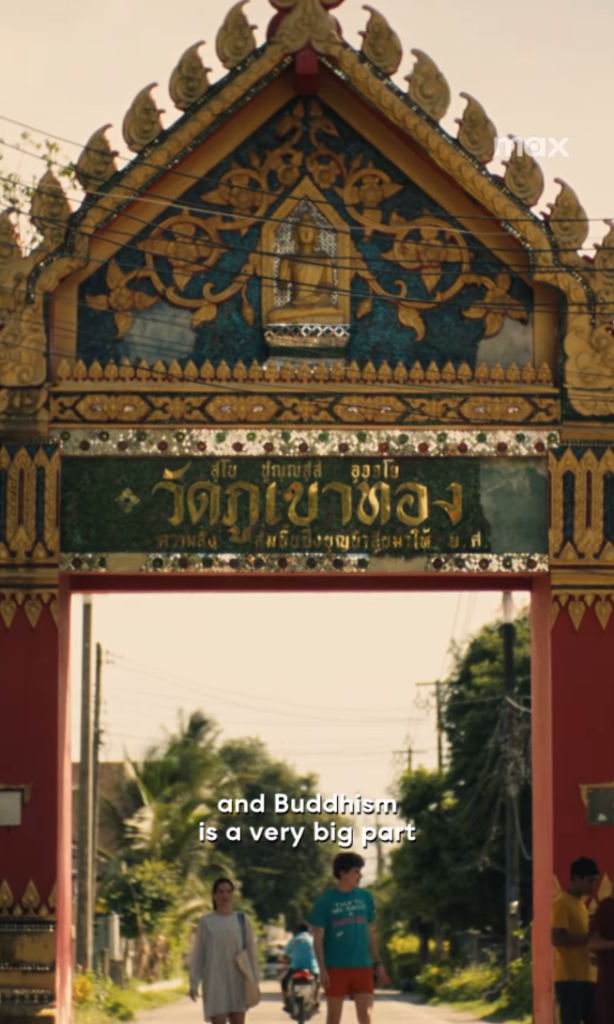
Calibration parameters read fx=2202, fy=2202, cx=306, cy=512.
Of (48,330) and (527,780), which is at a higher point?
(48,330)

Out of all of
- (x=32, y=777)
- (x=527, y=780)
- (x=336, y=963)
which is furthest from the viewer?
(x=527, y=780)

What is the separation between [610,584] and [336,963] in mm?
4869

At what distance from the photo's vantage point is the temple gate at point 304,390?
19.0 m

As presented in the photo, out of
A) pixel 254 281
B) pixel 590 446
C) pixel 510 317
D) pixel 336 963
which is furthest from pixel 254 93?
pixel 336 963

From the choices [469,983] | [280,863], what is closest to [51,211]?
[469,983]

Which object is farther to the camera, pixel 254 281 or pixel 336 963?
pixel 254 281

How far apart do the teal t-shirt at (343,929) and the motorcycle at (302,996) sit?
10.5m

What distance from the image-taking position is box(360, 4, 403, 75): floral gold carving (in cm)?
1930

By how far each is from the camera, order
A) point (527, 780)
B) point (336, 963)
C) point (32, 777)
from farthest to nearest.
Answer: point (527, 780) → point (32, 777) → point (336, 963)

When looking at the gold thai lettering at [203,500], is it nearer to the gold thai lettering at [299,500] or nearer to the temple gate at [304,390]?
the temple gate at [304,390]

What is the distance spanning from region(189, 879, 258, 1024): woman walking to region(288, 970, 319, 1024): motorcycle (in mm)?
9737

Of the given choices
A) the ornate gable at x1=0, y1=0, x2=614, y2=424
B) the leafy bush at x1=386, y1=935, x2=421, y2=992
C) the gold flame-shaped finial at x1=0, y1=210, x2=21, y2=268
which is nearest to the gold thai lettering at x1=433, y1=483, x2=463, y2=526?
the ornate gable at x1=0, y1=0, x2=614, y2=424

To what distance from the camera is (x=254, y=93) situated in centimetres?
1931

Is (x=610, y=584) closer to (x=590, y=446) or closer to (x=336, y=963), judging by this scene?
(x=590, y=446)
